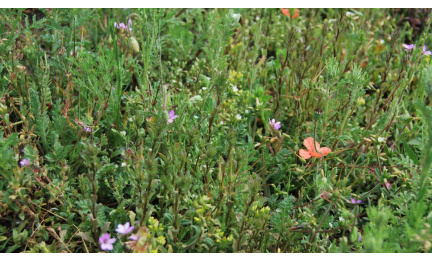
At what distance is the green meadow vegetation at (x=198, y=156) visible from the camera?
1.81 meters

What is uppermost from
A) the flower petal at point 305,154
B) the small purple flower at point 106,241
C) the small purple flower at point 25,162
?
the small purple flower at point 25,162

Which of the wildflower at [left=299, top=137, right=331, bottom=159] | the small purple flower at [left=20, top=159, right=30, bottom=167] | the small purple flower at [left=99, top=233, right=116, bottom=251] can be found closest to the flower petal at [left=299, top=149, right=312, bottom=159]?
the wildflower at [left=299, top=137, right=331, bottom=159]

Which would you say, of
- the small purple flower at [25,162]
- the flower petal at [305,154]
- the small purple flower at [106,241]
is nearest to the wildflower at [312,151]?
the flower petal at [305,154]

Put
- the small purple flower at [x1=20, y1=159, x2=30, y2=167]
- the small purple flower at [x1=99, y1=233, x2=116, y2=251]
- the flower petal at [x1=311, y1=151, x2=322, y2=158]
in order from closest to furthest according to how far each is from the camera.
Result: the small purple flower at [x1=99, y1=233, x2=116, y2=251]
the small purple flower at [x1=20, y1=159, x2=30, y2=167]
the flower petal at [x1=311, y1=151, x2=322, y2=158]

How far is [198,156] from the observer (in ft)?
6.59

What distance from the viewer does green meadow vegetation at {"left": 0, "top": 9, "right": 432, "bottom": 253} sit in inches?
71.3

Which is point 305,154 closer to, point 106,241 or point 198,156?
point 198,156

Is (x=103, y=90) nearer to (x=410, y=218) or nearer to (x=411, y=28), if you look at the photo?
(x=410, y=218)

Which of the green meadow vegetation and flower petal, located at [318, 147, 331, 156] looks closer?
the green meadow vegetation

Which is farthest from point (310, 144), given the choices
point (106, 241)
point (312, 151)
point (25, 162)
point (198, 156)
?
point (25, 162)

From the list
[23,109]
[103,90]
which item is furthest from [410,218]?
[23,109]

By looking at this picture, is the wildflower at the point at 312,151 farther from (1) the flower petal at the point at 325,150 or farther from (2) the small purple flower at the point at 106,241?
(2) the small purple flower at the point at 106,241

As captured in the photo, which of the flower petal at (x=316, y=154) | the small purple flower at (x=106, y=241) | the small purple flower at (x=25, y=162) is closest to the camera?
the small purple flower at (x=106, y=241)

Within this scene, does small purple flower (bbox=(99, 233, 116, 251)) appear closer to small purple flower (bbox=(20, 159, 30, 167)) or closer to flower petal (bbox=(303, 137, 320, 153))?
small purple flower (bbox=(20, 159, 30, 167))
